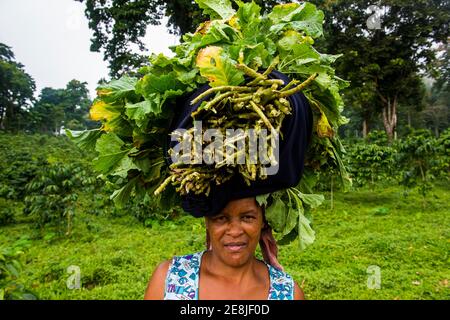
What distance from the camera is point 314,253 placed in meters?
6.39

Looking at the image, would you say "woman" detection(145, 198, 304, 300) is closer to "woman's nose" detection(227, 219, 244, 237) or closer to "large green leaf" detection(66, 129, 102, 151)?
"woman's nose" detection(227, 219, 244, 237)

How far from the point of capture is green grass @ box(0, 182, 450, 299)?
5.02 metres

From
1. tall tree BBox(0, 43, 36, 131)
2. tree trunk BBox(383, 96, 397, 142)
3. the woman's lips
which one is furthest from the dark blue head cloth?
tall tree BBox(0, 43, 36, 131)

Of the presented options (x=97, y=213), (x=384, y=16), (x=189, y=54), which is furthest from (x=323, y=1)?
(x=189, y=54)

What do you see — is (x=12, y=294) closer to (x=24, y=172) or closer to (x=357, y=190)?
(x=24, y=172)

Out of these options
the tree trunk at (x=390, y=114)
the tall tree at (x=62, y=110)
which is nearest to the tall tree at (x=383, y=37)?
the tree trunk at (x=390, y=114)

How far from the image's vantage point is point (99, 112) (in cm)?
160

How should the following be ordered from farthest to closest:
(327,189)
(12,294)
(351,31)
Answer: (351,31), (327,189), (12,294)

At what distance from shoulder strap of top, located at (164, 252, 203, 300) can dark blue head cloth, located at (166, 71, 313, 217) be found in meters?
0.29

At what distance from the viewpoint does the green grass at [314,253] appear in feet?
16.5

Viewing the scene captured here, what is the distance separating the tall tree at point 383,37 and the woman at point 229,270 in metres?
15.3

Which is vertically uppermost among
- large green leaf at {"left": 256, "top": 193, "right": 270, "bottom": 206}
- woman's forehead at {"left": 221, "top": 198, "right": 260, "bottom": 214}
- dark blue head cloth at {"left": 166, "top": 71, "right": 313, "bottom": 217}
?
dark blue head cloth at {"left": 166, "top": 71, "right": 313, "bottom": 217}

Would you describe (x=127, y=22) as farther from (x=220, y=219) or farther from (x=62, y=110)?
(x=62, y=110)
